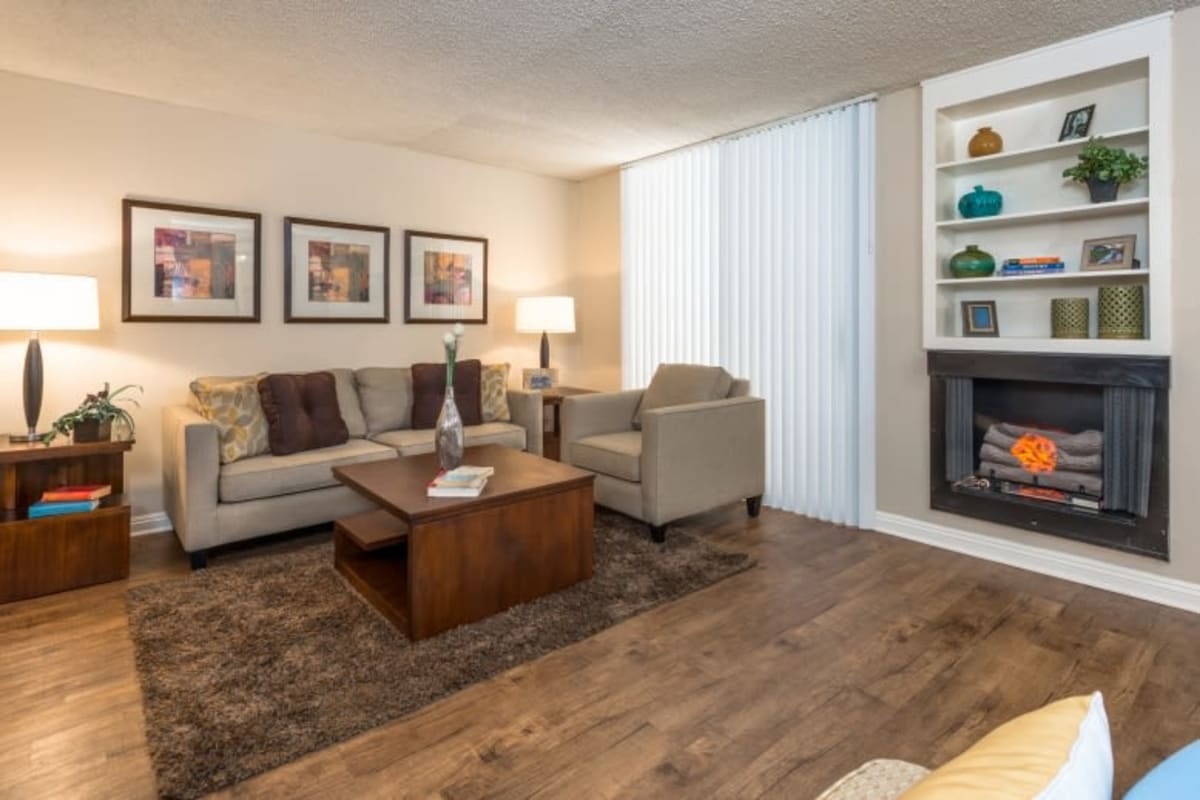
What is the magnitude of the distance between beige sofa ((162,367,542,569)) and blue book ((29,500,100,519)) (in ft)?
1.10

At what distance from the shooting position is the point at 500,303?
4.87m

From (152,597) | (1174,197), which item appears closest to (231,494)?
(152,597)

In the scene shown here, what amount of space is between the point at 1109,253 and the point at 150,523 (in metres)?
4.86

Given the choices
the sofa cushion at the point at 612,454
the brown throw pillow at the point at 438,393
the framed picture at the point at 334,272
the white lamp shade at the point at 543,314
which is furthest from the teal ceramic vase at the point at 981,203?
the framed picture at the point at 334,272

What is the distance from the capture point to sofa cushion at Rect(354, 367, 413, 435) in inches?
150

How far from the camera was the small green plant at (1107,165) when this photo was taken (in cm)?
260

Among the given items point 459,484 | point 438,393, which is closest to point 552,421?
point 438,393

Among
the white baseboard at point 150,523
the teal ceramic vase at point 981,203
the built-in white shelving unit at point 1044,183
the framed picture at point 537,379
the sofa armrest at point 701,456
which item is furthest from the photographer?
the framed picture at point 537,379

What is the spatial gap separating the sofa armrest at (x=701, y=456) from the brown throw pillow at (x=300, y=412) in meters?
1.68

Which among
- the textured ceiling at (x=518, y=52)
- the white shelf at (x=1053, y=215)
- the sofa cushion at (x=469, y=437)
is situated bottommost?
the sofa cushion at (x=469, y=437)

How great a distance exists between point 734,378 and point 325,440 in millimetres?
2346

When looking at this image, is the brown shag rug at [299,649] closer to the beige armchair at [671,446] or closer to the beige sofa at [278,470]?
the beige sofa at [278,470]

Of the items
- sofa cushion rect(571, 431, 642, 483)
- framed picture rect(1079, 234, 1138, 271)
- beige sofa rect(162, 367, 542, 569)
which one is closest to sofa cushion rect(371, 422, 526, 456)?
beige sofa rect(162, 367, 542, 569)

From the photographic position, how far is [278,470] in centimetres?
303
